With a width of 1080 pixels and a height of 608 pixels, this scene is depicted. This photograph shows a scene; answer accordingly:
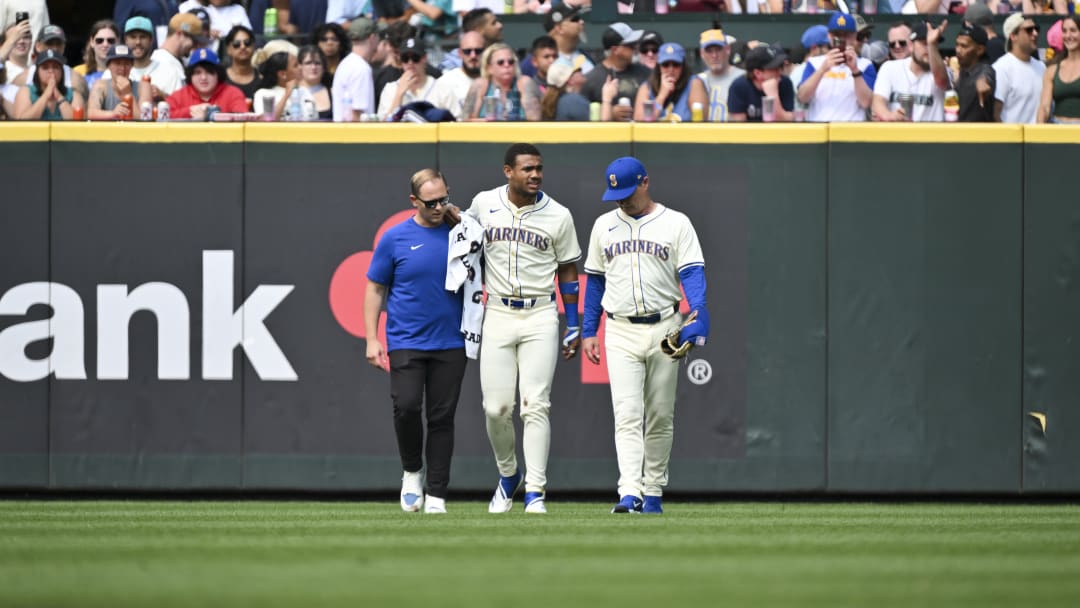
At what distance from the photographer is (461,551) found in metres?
7.36

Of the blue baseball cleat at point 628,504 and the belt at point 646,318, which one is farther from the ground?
the belt at point 646,318

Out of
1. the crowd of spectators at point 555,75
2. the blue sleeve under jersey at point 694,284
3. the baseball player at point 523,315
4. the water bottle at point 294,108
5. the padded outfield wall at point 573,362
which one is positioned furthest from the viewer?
the water bottle at point 294,108

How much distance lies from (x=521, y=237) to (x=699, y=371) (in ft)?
8.16

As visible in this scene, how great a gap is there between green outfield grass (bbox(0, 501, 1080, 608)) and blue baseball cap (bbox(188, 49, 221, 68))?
4437 millimetres

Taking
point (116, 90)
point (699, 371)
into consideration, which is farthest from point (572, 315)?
point (116, 90)

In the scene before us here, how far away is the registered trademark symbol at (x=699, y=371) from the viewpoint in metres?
12.2

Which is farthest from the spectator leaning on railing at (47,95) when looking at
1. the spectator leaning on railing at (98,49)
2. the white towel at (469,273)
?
the white towel at (469,273)

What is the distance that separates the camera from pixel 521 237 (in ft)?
33.8

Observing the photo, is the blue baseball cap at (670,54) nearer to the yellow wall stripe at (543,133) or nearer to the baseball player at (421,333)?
the yellow wall stripe at (543,133)

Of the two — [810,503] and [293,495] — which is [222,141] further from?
[810,503]

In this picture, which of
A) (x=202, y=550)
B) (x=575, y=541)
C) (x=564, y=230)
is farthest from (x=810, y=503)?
(x=202, y=550)

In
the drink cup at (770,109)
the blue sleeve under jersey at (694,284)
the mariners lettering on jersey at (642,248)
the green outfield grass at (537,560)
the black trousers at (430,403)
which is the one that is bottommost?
the green outfield grass at (537,560)

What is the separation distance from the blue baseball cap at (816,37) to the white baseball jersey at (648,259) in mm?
4121

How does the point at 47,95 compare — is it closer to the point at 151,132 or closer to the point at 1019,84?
the point at 151,132
